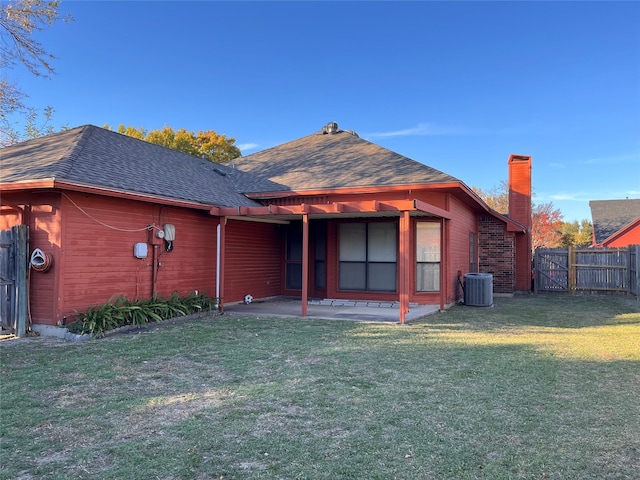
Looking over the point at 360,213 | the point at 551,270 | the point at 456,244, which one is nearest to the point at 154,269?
the point at 360,213

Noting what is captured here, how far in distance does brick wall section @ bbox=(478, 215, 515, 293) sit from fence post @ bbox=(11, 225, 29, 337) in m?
13.4

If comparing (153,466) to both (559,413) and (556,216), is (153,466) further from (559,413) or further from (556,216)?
(556,216)

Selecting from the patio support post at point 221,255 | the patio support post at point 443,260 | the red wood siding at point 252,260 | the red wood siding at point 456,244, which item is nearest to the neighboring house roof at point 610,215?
the red wood siding at point 456,244

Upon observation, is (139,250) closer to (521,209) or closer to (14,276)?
(14,276)

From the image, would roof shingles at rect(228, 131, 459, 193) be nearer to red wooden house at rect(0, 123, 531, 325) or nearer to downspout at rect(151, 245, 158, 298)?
red wooden house at rect(0, 123, 531, 325)

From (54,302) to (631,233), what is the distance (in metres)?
26.4

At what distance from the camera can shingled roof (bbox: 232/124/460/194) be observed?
10836 millimetres

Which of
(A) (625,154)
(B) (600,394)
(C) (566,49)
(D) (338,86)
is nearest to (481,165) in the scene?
(A) (625,154)

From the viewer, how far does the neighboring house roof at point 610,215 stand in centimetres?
2588

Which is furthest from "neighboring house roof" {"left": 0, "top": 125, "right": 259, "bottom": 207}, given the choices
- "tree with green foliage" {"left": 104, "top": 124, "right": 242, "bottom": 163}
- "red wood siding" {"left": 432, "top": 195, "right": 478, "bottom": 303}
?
"tree with green foliage" {"left": 104, "top": 124, "right": 242, "bottom": 163}

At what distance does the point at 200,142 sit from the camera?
28.1 meters

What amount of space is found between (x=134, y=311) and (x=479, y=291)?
8.64m

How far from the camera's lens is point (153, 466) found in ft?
9.18

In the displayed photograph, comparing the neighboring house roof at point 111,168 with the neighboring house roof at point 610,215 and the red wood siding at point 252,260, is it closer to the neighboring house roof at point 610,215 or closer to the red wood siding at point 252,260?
the red wood siding at point 252,260
